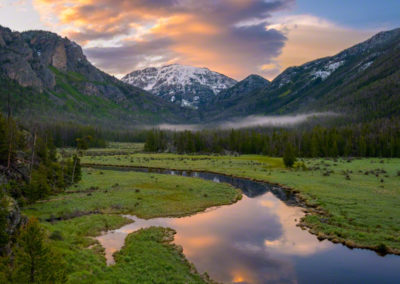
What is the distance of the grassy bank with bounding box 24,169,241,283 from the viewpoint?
22234 mm

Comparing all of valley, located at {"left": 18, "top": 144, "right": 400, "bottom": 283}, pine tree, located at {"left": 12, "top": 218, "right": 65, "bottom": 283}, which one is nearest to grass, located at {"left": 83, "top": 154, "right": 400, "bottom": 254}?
valley, located at {"left": 18, "top": 144, "right": 400, "bottom": 283}

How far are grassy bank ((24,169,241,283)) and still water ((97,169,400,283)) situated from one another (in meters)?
1.70

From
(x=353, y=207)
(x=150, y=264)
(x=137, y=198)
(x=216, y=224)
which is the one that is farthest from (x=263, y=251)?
(x=137, y=198)

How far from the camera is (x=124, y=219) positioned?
37219 millimetres

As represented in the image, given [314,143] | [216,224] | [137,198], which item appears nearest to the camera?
[216,224]

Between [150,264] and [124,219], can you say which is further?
[124,219]

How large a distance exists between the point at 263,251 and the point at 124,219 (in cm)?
1839

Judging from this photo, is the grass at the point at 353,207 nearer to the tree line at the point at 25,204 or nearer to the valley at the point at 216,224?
the valley at the point at 216,224

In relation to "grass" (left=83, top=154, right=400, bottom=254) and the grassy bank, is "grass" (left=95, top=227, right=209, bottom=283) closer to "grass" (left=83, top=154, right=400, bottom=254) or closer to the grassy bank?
the grassy bank

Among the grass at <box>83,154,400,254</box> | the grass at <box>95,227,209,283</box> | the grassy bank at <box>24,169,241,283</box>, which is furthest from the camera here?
the grass at <box>83,154,400,254</box>

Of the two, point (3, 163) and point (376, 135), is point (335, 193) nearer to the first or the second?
point (3, 163)

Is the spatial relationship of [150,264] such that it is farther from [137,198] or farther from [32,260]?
[137,198]

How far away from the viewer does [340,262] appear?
1009 inches

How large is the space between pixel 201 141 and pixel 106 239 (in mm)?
145038
